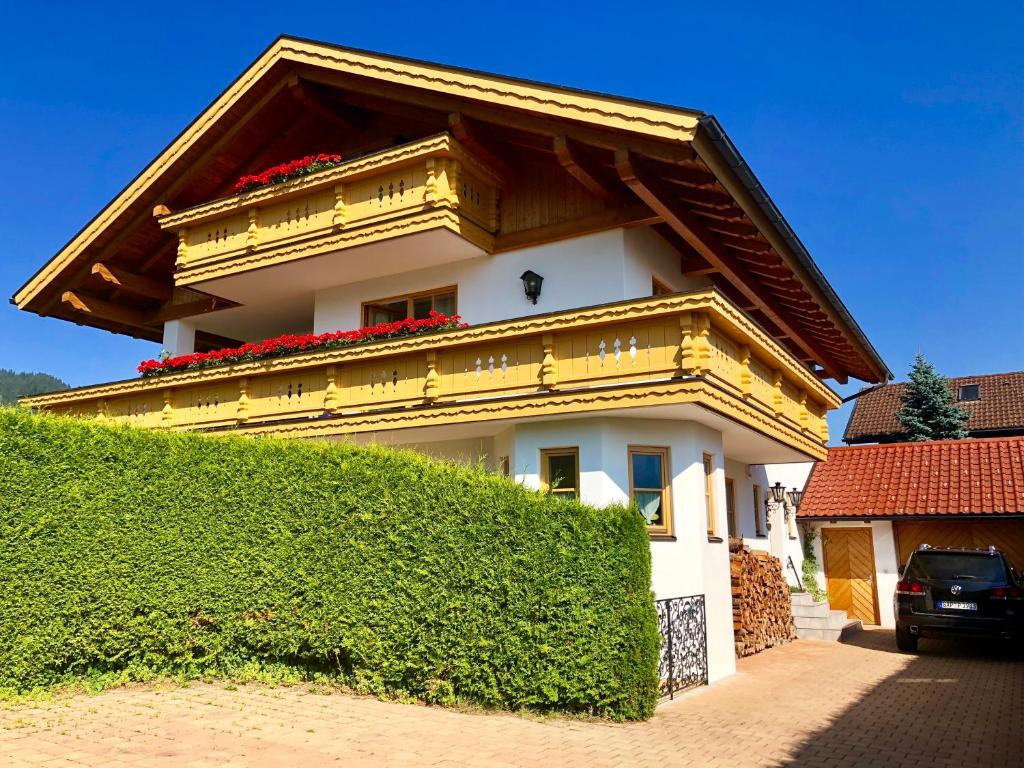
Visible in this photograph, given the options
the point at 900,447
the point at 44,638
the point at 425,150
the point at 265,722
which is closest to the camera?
the point at 265,722

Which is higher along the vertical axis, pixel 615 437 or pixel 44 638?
pixel 615 437

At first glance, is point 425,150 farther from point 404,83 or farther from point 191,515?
point 191,515

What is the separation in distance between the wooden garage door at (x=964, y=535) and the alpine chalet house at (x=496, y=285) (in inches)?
133

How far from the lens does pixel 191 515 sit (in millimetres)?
9883

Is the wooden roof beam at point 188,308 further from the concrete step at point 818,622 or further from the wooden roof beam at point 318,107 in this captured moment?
the concrete step at point 818,622

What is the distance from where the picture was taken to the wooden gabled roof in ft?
40.0

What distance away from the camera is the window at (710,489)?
42.3ft

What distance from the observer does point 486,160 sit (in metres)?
14.9

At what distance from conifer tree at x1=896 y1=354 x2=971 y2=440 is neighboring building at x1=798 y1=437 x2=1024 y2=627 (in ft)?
35.7

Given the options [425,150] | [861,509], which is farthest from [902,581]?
[425,150]

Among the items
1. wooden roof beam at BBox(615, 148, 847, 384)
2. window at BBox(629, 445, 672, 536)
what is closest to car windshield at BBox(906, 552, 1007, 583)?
window at BBox(629, 445, 672, 536)

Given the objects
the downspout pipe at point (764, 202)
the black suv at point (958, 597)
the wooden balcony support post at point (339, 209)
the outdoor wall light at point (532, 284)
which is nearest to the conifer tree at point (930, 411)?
the downspout pipe at point (764, 202)

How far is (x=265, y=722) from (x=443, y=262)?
9.66 meters

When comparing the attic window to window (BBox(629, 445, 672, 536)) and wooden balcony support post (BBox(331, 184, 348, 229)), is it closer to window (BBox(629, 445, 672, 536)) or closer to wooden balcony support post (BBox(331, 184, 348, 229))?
window (BBox(629, 445, 672, 536))
